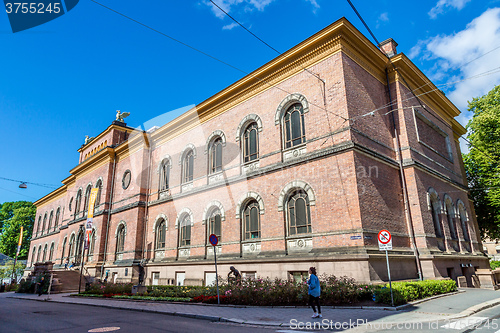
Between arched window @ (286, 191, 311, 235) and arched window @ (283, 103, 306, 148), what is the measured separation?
2.89m

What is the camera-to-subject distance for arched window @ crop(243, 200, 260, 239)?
58.5 ft

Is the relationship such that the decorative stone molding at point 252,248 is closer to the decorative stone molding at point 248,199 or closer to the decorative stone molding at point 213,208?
the decorative stone molding at point 248,199

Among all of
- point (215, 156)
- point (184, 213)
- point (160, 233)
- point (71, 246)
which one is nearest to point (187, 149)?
point (215, 156)

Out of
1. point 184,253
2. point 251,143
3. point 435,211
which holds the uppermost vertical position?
point 251,143

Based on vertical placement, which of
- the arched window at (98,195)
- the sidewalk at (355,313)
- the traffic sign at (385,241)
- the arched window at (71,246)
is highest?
the arched window at (98,195)

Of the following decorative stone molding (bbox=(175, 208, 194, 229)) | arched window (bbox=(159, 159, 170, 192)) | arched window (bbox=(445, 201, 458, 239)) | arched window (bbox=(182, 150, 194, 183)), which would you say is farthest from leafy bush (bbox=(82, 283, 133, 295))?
arched window (bbox=(445, 201, 458, 239))

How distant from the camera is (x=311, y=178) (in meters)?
15.5

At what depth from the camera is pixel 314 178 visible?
50.5 feet

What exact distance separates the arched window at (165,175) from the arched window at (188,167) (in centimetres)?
204

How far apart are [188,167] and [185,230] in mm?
4777

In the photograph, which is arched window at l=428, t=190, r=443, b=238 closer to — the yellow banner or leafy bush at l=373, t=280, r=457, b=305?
leafy bush at l=373, t=280, r=457, b=305

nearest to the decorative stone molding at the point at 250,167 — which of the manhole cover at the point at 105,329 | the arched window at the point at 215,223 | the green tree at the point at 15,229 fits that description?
the arched window at the point at 215,223

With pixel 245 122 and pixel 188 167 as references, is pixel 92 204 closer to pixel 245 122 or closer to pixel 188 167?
pixel 188 167

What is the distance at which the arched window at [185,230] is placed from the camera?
73.4ft
